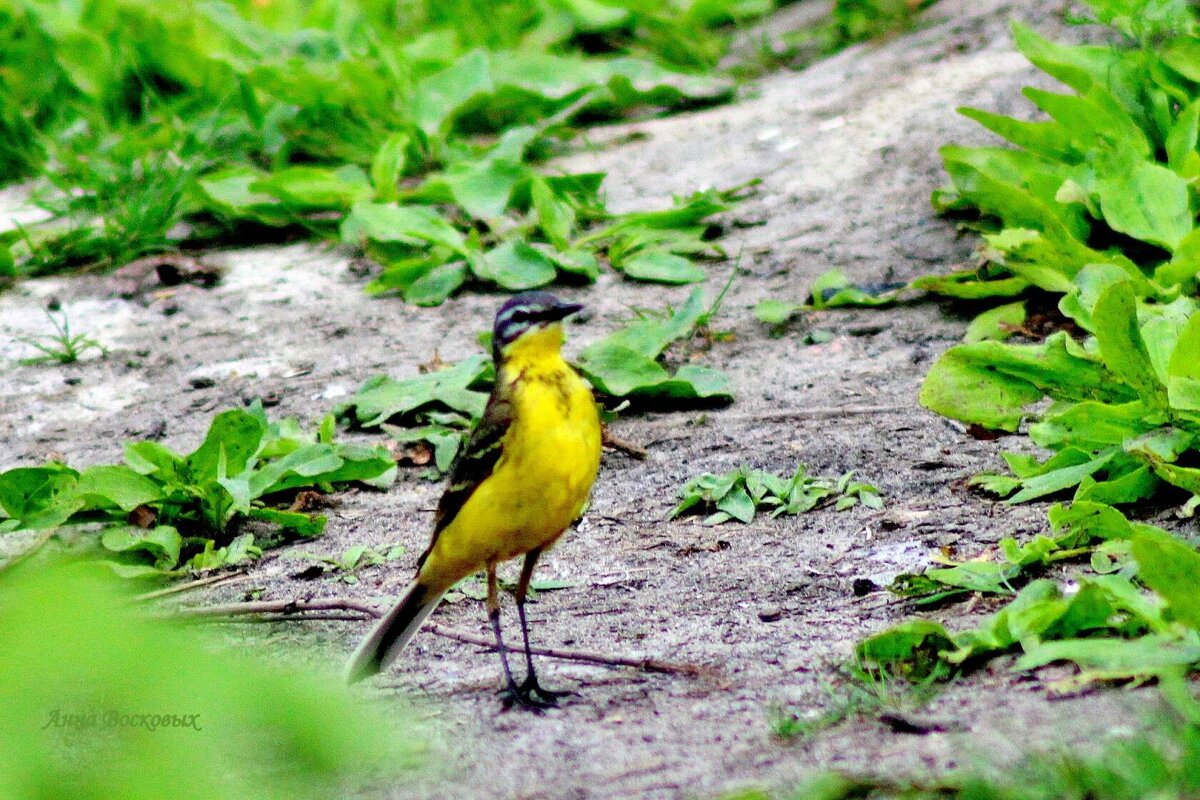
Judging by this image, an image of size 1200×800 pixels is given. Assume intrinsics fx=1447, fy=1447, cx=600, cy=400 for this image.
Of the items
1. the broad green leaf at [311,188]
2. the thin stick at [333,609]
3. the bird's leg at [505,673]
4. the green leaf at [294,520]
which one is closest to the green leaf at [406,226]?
the broad green leaf at [311,188]

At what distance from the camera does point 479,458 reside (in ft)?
12.6

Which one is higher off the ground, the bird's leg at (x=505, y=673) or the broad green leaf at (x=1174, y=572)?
the broad green leaf at (x=1174, y=572)

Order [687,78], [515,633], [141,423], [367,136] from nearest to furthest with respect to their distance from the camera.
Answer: [515,633] < [141,423] < [367,136] < [687,78]

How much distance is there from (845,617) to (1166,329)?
135 centimetres

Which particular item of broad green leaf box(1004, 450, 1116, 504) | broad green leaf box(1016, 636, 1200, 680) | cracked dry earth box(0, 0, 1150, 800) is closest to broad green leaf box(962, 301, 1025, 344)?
cracked dry earth box(0, 0, 1150, 800)

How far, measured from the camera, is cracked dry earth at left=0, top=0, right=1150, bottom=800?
3.14 m

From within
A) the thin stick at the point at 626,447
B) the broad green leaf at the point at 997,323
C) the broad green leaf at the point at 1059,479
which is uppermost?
the broad green leaf at the point at 1059,479

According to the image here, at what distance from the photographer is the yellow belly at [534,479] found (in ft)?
12.0

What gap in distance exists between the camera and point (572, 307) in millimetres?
3953

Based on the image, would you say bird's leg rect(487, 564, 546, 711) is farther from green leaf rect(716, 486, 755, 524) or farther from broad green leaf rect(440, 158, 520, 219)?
broad green leaf rect(440, 158, 520, 219)

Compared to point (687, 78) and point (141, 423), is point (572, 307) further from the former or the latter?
point (687, 78)

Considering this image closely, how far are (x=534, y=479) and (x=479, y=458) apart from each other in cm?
24

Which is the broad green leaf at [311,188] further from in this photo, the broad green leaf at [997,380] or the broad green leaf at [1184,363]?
Result: the broad green leaf at [1184,363]

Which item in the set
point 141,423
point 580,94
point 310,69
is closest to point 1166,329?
point 141,423
